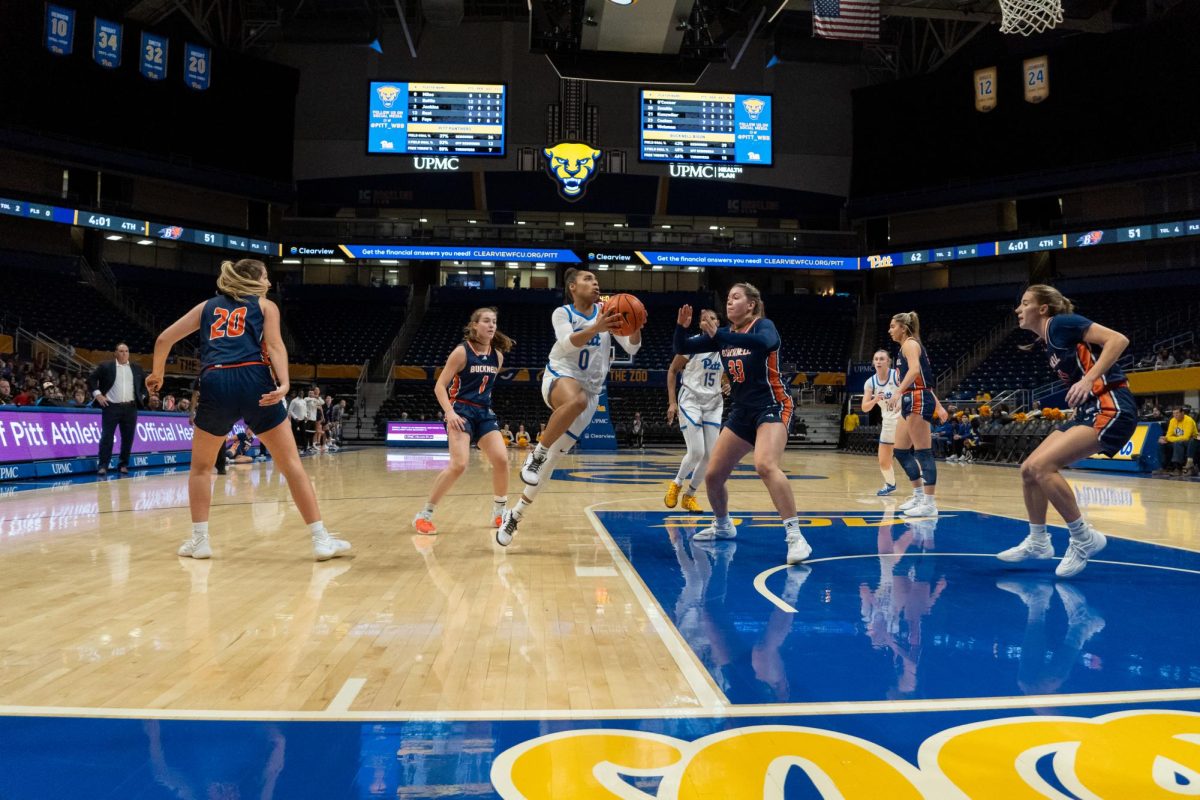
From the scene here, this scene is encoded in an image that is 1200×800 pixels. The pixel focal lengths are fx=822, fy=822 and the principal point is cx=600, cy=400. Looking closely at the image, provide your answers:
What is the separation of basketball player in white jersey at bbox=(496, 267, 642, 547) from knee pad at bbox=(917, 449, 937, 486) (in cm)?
412

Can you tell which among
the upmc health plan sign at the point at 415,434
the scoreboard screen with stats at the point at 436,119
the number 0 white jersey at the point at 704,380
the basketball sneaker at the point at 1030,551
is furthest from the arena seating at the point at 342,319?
the basketball sneaker at the point at 1030,551

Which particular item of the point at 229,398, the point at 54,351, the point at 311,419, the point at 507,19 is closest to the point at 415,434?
the point at 311,419

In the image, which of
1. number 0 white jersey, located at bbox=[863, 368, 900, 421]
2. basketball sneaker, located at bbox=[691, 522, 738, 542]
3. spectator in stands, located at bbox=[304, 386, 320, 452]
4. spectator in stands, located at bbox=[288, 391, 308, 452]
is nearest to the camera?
basketball sneaker, located at bbox=[691, 522, 738, 542]

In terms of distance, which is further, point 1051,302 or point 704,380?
point 704,380

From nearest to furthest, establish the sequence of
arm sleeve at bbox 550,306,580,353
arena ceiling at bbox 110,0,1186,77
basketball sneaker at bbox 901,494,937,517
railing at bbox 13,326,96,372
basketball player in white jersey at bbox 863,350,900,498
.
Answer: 1. arm sleeve at bbox 550,306,580,353
2. basketball sneaker at bbox 901,494,937,517
3. basketball player in white jersey at bbox 863,350,900,498
4. railing at bbox 13,326,96,372
5. arena ceiling at bbox 110,0,1186,77

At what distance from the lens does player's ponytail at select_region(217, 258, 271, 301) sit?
5434mm

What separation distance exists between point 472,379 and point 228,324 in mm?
2219

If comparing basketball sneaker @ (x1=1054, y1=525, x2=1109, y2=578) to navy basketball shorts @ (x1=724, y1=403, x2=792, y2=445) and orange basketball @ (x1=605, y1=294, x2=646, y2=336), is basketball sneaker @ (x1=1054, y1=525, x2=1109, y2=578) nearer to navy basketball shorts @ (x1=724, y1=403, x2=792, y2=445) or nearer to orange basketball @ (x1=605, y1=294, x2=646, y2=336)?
navy basketball shorts @ (x1=724, y1=403, x2=792, y2=445)

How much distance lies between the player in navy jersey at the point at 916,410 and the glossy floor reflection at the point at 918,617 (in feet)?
5.84

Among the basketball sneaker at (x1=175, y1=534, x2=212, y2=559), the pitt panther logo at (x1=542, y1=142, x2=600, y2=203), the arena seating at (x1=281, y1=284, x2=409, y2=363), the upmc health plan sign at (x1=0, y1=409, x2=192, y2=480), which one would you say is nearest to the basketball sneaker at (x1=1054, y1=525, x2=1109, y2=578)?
the basketball sneaker at (x1=175, y1=534, x2=212, y2=559)

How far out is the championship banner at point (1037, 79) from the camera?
3312cm

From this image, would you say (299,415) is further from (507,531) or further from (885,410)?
(507,531)

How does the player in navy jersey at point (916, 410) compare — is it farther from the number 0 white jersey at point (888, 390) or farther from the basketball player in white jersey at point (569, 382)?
the basketball player in white jersey at point (569, 382)

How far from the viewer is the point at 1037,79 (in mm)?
33219
